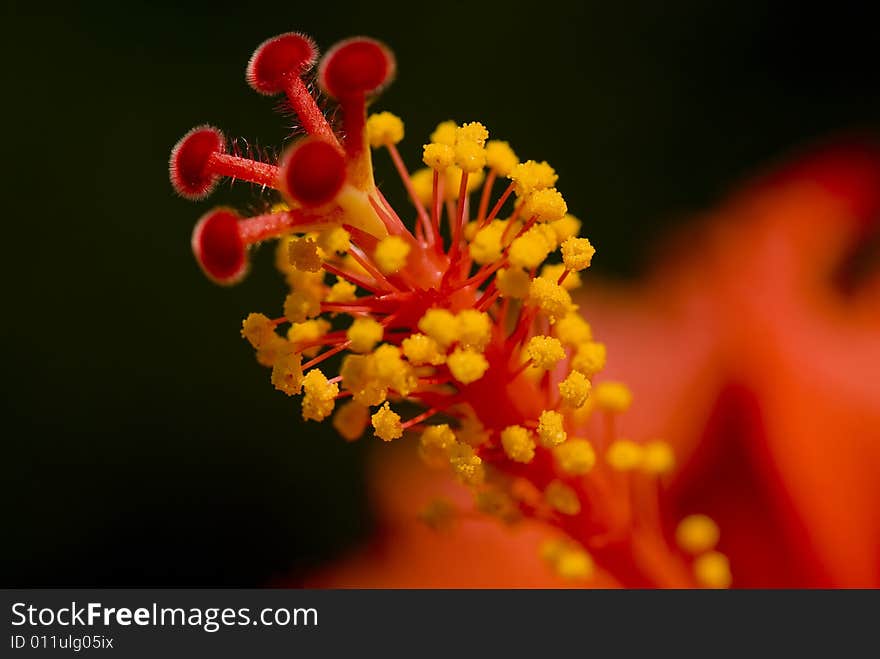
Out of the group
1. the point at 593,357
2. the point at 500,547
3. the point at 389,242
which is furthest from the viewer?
the point at 500,547

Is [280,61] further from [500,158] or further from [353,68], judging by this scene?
[500,158]

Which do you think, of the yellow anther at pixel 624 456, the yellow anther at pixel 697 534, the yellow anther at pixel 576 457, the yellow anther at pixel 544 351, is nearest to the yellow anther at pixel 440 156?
the yellow anther at pixel 544 351

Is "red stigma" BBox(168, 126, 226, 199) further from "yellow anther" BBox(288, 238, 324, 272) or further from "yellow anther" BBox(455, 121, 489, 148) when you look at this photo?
"yellow anther" BBox(455, 121, 489, 148)

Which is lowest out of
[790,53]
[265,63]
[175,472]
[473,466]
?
[473,466]

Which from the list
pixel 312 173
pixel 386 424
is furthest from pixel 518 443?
pixel 312 173

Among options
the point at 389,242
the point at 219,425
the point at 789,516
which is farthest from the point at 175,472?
the point at 789,516

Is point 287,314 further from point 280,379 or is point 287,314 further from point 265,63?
point 265,63

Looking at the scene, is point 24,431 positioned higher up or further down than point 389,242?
higher up

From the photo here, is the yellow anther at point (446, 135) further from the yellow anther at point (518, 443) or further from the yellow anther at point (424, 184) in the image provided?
the yellow anther at point (518, 443)
